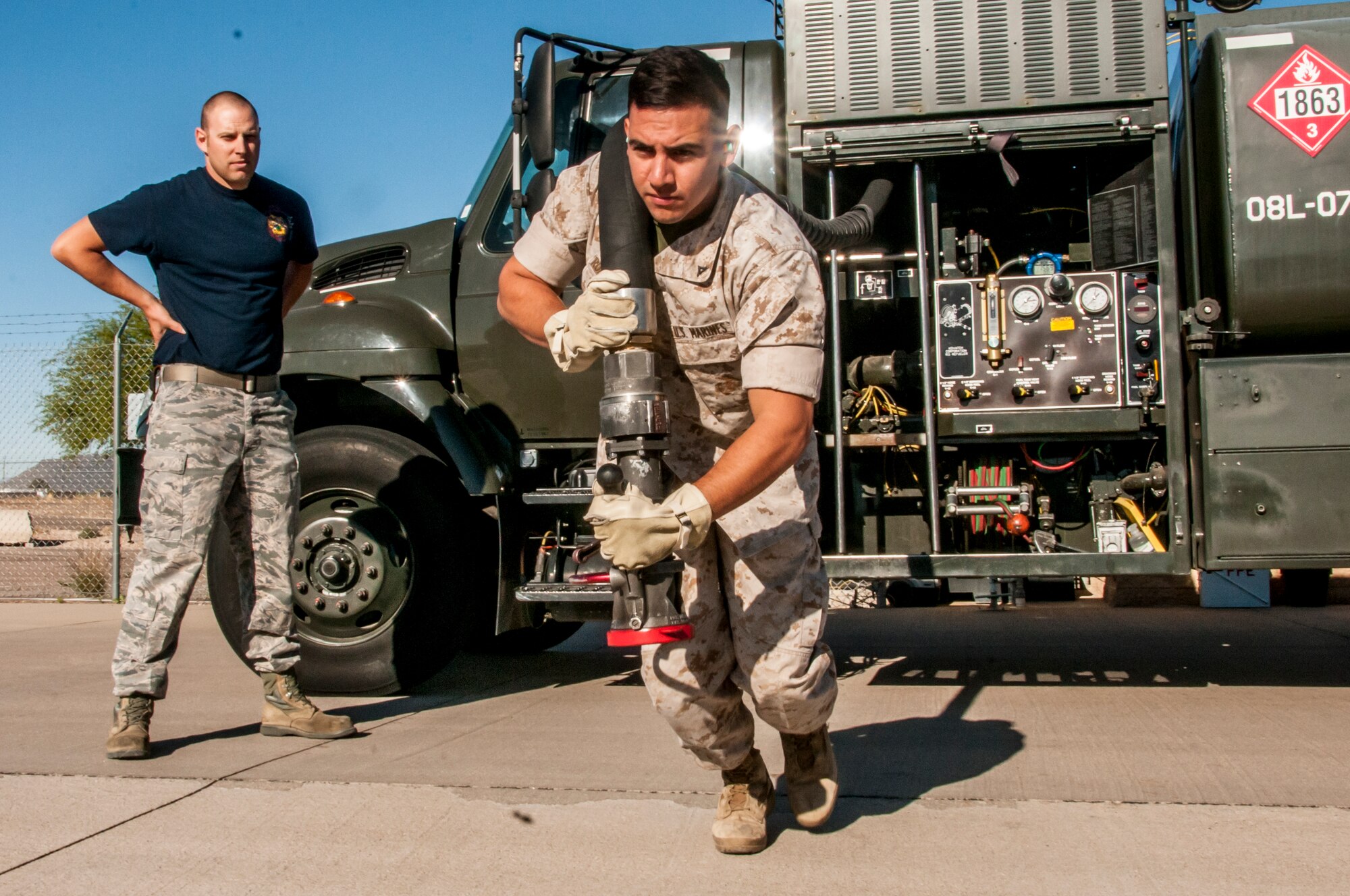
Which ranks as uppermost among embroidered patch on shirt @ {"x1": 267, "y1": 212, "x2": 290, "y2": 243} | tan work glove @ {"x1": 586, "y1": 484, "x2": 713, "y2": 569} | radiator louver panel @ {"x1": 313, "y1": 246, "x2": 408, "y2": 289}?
radiator louver panel @ {"x1": 313, "y1": 246, "x2": 408, "y2": 289}

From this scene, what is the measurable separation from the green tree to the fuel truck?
14.3ft

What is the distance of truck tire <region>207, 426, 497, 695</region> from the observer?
495 cm

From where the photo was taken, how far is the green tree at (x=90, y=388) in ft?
34.0

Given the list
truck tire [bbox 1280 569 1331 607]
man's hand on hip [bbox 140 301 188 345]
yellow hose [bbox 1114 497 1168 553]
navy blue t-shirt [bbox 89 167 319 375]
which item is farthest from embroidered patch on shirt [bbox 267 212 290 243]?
truck tire [bbox 1280 569 1331 607]

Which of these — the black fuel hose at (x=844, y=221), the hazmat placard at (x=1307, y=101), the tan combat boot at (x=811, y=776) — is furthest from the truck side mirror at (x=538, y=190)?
the hazmat placard at (x=1307, y=101)

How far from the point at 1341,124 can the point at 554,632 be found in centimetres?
441


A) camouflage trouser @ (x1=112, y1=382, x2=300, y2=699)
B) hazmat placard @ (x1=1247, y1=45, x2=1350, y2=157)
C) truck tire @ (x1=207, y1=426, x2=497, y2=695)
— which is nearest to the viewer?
camouflage trouser @ (x1=112, y1=382, x2=300, y2=699)

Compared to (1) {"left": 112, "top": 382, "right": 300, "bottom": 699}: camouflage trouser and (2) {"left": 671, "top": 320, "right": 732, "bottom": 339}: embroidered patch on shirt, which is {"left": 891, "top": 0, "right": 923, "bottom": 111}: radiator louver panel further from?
(1) {"left": 112, "top": 382, "right": 300, "bottom": 699}: camouflage trouser

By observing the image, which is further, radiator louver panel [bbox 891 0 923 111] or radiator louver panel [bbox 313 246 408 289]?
radiator louver panel [bbox 313 246 408 289]

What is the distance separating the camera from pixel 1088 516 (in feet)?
16.6

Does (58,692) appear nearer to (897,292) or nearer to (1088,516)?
(897,292)

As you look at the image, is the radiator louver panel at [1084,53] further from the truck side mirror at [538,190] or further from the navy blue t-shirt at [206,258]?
the navy blue t-shirt at [206,258]

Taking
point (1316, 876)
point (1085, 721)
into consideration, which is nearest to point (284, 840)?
point (1316, 876)

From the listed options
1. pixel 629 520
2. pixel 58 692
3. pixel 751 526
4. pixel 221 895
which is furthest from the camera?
pixel 58 692
